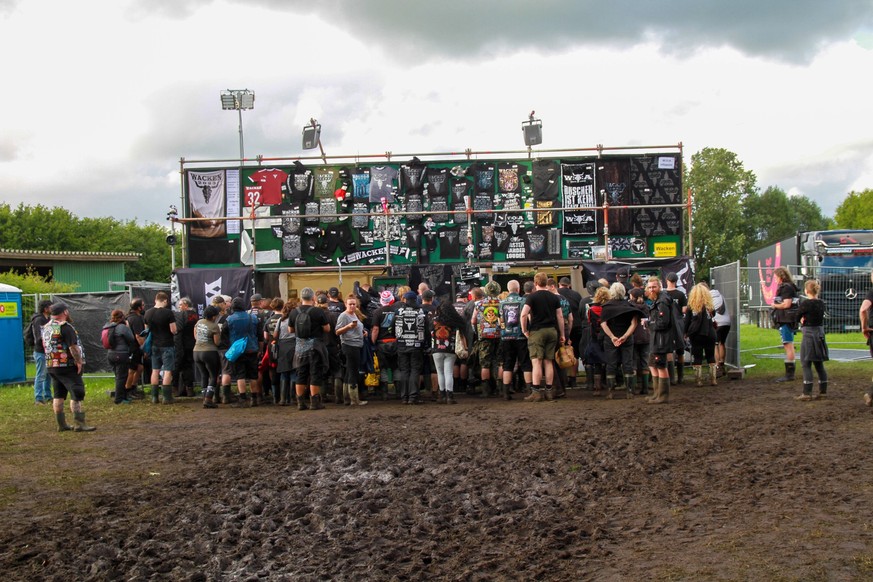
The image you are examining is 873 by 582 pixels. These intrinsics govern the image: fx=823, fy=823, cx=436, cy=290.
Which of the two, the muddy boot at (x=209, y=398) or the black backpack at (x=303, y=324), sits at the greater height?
the black backpack at (x=303, y=324)

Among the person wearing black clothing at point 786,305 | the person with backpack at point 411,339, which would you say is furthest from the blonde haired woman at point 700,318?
the person with backpack at point 411,339

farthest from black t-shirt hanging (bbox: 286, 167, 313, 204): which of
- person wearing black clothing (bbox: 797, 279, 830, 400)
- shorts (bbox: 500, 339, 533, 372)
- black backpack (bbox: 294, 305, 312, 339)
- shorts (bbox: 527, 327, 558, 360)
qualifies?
person wearing black clothing (bbox: 797, 279, 830, 400)

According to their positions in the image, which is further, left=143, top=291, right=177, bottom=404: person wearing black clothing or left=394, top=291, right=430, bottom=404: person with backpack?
left=143, top=291, right=177, bottom=404: person wearing black clothing

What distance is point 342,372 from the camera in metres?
13.9

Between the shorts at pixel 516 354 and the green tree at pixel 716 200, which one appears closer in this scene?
the shorts at pixel 516 354

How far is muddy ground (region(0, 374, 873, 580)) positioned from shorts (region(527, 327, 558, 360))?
2.00 meters

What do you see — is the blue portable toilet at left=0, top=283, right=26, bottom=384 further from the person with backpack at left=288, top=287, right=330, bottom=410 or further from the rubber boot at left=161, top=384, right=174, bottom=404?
the person with backpack at left=288, top=287, right=330, bottom=410

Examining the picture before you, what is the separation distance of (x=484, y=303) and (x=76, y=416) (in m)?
6.49

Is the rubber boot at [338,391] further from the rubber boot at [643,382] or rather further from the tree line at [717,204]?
the tree line at [717,204]

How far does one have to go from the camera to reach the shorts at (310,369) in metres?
13.0

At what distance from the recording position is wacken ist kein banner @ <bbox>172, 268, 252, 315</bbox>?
16.6m

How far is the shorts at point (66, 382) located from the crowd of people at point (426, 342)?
1.75 m

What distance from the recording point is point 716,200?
59188 mm

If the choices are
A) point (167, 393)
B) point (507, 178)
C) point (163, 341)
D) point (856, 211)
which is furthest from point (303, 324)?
point (856, 211)
